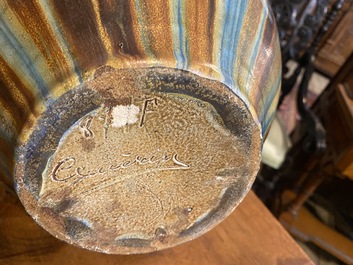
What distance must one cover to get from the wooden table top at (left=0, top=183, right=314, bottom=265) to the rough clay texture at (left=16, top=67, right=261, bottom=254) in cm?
10

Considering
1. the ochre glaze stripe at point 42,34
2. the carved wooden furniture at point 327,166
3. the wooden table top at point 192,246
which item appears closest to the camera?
the ochre glaze stripe at point 42,34

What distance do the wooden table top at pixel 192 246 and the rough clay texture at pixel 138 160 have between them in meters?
0.10

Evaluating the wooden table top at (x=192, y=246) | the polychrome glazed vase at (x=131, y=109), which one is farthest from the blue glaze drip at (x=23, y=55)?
the wooden table top at (x=192, y=246)

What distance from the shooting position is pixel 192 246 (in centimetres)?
68

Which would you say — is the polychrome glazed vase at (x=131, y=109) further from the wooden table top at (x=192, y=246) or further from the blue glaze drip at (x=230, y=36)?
the wooden table top at (x=192, y=246)

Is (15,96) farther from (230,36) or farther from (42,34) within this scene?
(230,36)

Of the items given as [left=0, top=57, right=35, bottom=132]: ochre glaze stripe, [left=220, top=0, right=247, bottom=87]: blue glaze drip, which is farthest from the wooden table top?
[left=220, top=0, right=247, bottom=87]: blue glaze drip

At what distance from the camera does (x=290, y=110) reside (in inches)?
67.7

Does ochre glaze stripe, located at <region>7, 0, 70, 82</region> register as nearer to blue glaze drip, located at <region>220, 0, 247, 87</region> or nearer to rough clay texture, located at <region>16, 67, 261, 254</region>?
rough clay texture, located at <region>16, 67, 261, 254</region>

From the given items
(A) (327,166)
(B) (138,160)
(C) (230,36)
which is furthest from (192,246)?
(A) (327,166)

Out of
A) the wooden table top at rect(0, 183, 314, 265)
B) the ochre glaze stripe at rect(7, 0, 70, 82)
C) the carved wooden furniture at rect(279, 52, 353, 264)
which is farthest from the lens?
the carved wooden furniture at rect(279, 52, 353, 264)
